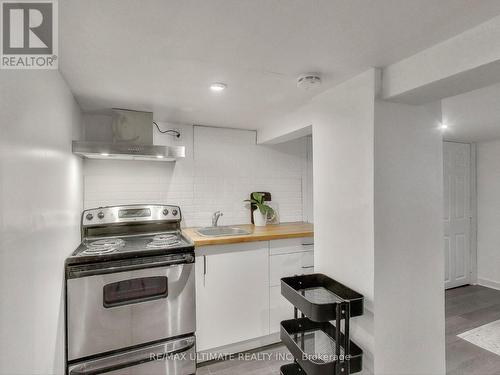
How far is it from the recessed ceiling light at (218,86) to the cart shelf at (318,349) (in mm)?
1634

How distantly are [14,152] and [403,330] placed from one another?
209 centimetres

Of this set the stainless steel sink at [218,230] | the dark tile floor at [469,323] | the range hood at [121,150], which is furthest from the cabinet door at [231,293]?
the dark tile floor at [469,323]

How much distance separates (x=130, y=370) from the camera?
1868 millimetres

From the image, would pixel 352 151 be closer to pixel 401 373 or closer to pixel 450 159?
pixel 401 373

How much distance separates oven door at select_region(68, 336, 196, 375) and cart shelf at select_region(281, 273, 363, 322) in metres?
0.97

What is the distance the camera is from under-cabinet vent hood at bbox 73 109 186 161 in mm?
2070

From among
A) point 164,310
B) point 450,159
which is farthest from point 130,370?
point 450,159

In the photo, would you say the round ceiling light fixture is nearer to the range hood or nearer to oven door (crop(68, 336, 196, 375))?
the range hood

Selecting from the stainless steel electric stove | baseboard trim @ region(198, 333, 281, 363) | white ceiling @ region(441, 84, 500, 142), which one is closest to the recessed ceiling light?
the stainless steel electric stove

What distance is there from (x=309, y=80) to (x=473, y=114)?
187 centimetres

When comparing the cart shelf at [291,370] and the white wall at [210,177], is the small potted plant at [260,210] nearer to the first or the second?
the white wall at [210,177]

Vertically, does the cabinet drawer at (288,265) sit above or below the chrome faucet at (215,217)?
below

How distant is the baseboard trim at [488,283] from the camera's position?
3646 mm

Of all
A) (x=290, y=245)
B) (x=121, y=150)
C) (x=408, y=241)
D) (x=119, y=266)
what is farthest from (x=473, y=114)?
(x=119, y=266)
